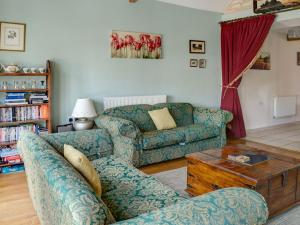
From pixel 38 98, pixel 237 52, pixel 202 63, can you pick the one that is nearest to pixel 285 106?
pixel 237 52

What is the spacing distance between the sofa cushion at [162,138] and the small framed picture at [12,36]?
84.3 inches

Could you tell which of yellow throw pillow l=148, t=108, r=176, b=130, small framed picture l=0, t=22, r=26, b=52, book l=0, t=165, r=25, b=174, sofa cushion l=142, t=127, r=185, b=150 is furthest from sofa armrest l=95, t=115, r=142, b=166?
small framed picture l=0, t=22, r=26, b=52

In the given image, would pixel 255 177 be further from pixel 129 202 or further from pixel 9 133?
pixel 9 133

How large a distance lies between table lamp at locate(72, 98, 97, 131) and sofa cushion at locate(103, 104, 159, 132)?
271mm

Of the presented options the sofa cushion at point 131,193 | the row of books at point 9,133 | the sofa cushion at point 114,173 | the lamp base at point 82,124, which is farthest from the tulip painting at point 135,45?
the sofa cushion at point 131,193

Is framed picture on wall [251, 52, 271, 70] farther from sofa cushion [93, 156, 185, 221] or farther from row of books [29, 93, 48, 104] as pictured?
sofa cushion [93, 156, 185, 221]

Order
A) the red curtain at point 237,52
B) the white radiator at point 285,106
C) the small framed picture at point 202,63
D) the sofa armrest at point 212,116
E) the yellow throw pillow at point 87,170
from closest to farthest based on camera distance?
the yellow throw pillow at point 87,170 → the sofa armrest at point 212,116 → the red curtain at point 237,52 → the small framed picture at point 202,63 → the white radiator at point 285,106

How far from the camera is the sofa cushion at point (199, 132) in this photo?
411cm

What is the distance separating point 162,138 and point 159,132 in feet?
0.53

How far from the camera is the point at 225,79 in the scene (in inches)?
221

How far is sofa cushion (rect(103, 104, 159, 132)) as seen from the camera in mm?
4168

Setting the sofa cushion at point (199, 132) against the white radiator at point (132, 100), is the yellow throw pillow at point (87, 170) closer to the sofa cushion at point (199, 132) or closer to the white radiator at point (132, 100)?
the sofa cushion at point (199, 132)

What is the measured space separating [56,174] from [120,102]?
3.26 m

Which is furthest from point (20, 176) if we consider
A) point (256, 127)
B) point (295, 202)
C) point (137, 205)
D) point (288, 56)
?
point (288, 56)
